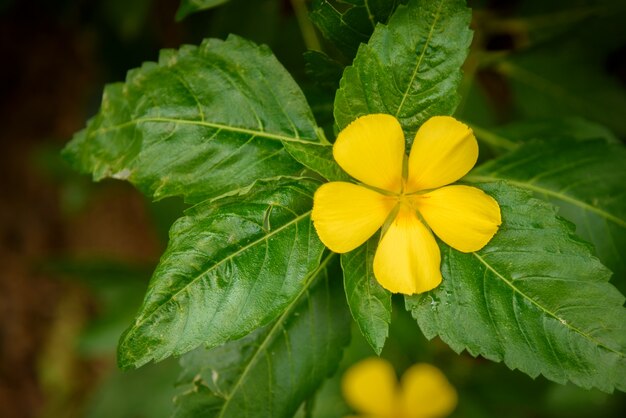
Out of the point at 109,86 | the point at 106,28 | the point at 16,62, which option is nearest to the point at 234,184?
the point at 109,86

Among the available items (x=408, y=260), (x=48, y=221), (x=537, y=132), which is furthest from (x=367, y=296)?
(x=48, y=221)

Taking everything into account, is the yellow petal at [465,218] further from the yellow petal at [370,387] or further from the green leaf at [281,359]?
the yellow petal at [370,387]

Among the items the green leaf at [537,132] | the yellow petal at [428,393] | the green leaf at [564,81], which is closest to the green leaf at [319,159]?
the green leaf at [537,132]

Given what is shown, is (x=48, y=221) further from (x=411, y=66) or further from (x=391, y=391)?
(x=411, y=66)

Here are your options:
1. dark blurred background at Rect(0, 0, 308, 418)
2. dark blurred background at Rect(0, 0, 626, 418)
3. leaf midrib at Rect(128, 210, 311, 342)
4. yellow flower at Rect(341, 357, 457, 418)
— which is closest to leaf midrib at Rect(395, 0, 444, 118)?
leaf midrib at Rect(128, 210, 311, 342)

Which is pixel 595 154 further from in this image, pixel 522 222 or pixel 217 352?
pixel 217 352

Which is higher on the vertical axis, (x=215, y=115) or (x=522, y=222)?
(x=215, y=115)

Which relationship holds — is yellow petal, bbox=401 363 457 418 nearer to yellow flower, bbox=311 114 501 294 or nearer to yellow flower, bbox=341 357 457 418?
yellow flower, bbox=341 357 457 418
